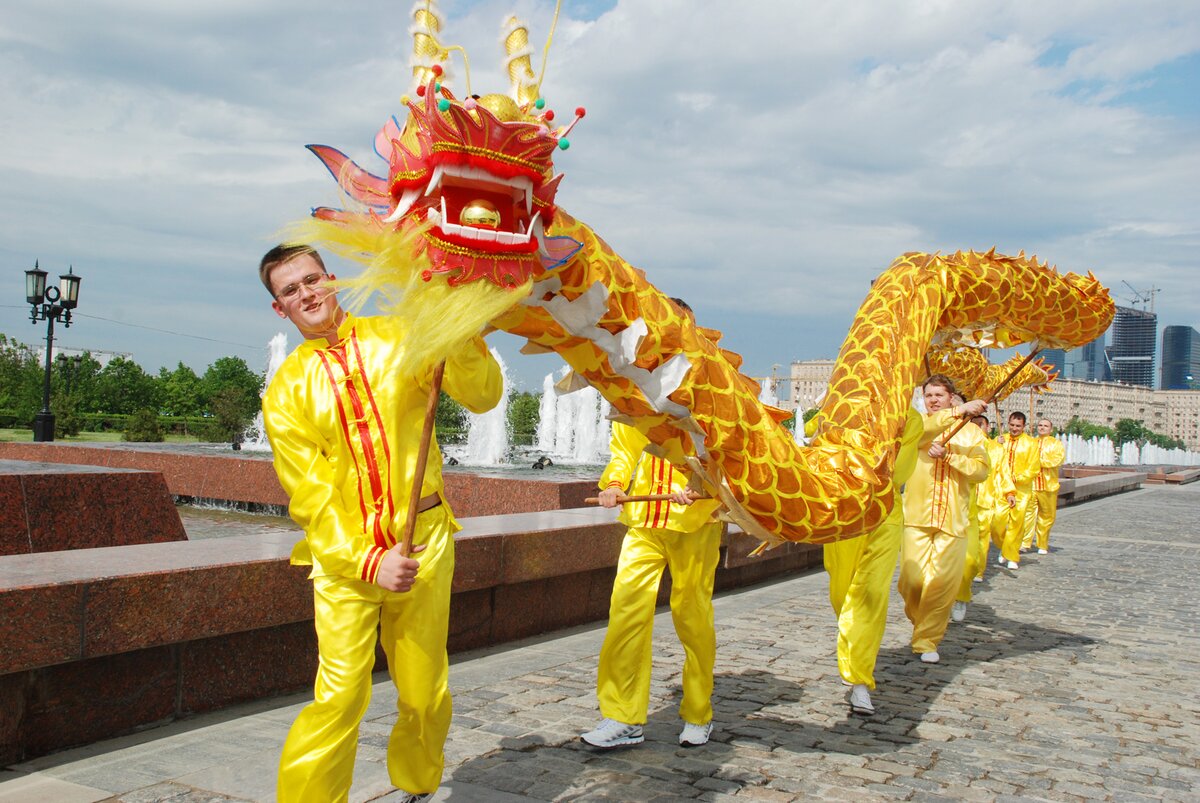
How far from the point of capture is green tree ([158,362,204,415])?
211 ft

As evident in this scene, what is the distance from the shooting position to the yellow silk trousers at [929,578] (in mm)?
6918

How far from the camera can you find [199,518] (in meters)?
12.2

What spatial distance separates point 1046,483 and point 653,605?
468 inches

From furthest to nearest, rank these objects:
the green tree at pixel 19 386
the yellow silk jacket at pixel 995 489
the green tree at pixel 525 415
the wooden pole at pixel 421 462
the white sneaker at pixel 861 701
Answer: the green tree at pixel 525 415
the green tree at pixel 19 386
the yellow silk jacket at pixel 995 489
the white sneaker at pixel 861 701
the wooden pole at pixel 421 462

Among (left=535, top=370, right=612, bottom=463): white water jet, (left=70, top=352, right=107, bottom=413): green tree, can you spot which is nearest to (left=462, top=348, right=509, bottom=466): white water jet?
(left=535, top=370, right=612, bottom=463): white water jet

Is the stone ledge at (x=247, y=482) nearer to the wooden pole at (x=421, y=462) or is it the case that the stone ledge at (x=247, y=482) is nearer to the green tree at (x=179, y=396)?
the wooden pole at (x=421, y=462)

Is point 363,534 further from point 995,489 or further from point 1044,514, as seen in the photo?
point 1044,514

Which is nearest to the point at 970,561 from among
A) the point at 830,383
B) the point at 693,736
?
the point at 693,736

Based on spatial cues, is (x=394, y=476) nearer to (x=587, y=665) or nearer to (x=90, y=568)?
(x=90, y=568)

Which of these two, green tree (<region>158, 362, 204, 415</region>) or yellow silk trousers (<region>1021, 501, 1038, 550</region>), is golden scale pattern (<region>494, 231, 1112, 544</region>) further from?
green tree (<region>158, 362, 204, 415</region>)

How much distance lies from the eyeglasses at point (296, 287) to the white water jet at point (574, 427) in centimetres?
2314

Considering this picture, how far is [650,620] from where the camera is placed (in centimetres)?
475

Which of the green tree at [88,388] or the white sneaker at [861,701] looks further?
the green tree at [88,388]

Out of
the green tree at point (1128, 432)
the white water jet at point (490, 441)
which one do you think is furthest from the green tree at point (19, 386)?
the green tree at point (1128, 432)
